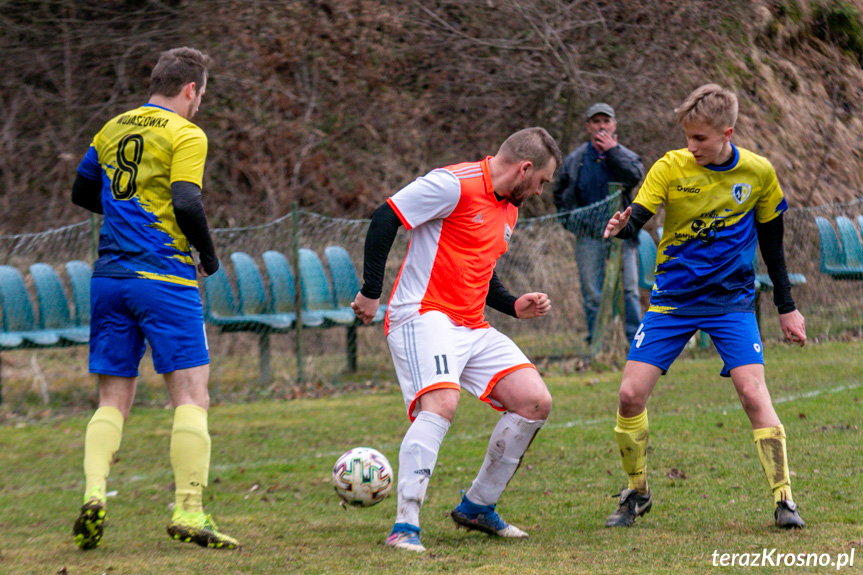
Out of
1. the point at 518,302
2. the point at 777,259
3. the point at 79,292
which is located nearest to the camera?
the point at 777,259

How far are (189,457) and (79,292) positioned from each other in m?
5.46

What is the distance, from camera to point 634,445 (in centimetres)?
467

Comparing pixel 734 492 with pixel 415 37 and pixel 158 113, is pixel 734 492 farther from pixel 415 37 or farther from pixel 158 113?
pixel 415 37

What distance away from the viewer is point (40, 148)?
14625 mm

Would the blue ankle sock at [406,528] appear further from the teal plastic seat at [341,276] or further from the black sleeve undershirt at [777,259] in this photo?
the teal plastic seat at [341,276]

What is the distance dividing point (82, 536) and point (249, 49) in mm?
12787

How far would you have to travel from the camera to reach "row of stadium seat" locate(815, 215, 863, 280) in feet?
38.9

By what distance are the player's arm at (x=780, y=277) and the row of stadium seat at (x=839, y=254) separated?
7.79 metres

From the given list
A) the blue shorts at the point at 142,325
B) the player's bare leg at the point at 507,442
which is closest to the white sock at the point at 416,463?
the player's bare leg at the point at 507,442

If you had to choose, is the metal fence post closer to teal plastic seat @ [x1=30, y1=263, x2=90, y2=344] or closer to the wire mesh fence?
the wire mesh fence

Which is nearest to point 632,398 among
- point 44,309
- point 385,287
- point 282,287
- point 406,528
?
point 406,528

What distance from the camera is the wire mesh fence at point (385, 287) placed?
1010 centimetres

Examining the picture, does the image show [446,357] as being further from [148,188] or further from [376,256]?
[148,188]

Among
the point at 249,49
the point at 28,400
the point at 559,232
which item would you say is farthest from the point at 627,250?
the point at 249,49
